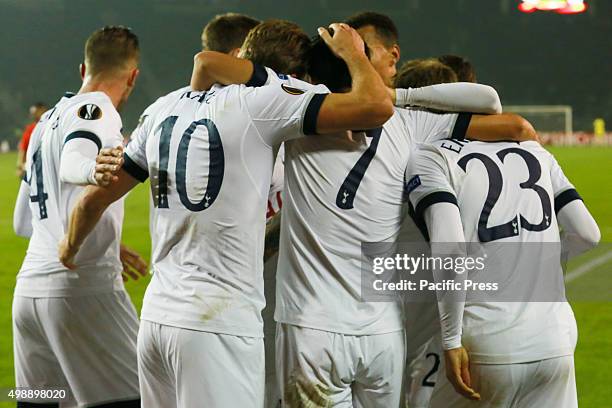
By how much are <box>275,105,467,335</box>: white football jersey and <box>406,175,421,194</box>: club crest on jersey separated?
0.08 meters

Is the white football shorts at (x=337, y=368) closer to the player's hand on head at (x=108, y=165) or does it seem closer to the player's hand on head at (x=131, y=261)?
the player's hand on head at (x=108, y=165)

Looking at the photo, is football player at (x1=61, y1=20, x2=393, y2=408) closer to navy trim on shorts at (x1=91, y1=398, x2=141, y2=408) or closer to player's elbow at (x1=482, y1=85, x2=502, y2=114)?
player's elbow at (x1=482, y1=85, x2=502, y2=114)

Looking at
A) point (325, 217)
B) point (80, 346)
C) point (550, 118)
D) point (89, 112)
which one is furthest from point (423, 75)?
point (550, 118)

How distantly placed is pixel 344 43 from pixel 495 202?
0.70 m

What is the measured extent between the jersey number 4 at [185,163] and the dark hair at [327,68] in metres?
0.42

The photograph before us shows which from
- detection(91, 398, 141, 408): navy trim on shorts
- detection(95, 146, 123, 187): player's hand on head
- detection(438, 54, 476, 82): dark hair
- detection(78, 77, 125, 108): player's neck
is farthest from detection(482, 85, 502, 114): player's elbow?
detection(91, 398, 141, 408): navy trim on shorts

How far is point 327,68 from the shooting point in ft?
9.66

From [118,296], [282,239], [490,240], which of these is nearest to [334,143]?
[282,239]

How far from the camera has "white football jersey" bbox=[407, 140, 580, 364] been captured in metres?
2.91

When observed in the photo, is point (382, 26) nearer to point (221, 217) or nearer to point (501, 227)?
point (501, 227)

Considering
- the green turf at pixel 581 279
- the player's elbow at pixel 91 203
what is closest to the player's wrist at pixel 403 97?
the player's elbow at pixel 91 203

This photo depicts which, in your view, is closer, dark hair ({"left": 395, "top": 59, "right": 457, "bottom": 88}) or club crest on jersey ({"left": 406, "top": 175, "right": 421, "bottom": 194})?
club crest on jersey ({"left": 406, "top": 175, "right": 421, "bottom": 194})

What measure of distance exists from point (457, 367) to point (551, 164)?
766mm

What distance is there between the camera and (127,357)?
161 inches
